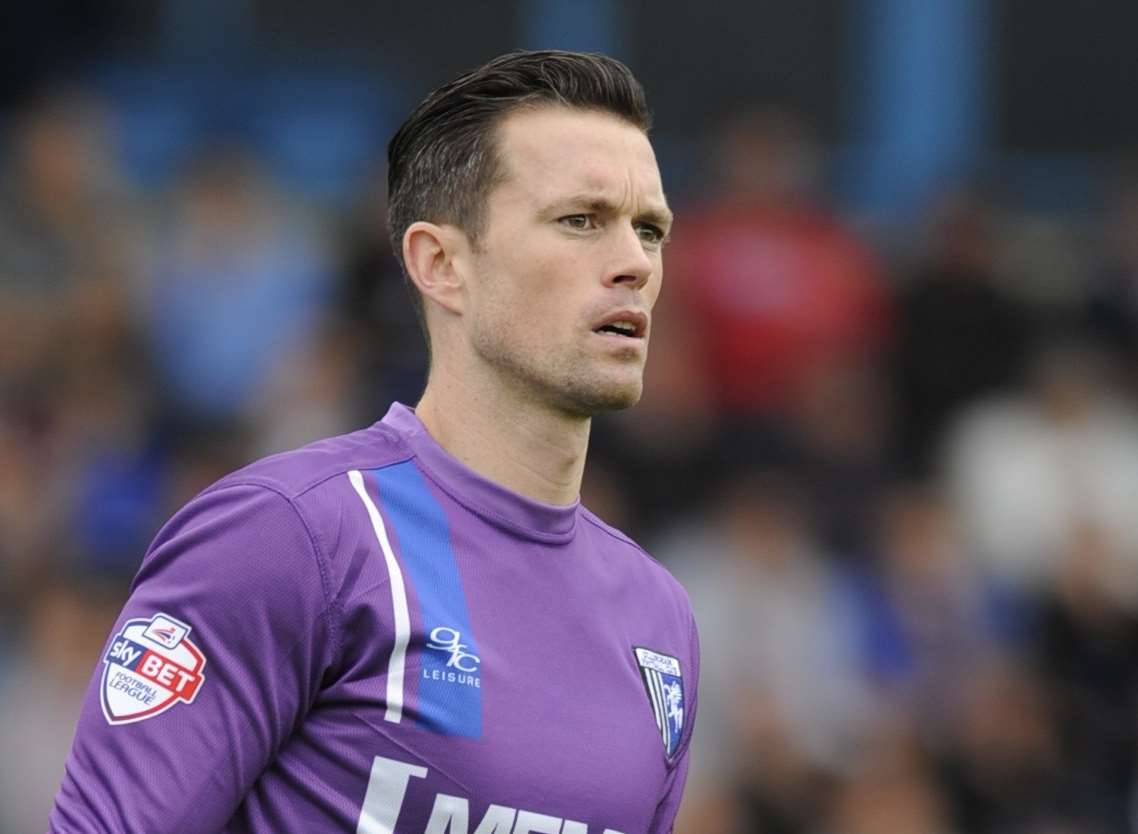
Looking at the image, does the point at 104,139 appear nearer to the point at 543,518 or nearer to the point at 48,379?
the point at 48,379

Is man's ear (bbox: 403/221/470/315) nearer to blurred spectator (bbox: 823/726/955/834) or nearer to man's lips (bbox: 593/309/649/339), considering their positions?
man's lips (bbox: 593/309/649/339)

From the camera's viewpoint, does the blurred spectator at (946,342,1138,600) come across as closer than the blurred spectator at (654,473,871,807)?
No

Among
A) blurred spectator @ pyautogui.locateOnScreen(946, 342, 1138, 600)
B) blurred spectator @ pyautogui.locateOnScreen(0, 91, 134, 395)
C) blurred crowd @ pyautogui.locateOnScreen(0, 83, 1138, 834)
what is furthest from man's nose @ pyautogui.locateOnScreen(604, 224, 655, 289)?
blurred spectator @ pyautogui.locateOnScreen(0, 91, 134, 395)

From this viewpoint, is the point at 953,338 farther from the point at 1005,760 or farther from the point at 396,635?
the point at 396,635

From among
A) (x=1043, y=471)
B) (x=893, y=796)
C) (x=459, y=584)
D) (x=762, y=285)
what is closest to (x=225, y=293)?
(x=762, y=285)

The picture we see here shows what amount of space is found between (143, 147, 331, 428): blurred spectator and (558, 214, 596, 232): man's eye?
5354 mm

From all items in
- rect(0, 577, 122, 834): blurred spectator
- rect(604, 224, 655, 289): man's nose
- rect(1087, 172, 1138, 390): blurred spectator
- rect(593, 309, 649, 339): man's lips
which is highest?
rect(604, 224, 655, 289): man's nose

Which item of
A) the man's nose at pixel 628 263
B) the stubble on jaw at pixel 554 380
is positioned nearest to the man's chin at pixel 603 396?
the stubble on jaw at pixel 554 380

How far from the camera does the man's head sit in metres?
3.43

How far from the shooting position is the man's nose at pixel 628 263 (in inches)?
136

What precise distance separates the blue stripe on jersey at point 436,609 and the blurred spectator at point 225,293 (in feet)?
18.0

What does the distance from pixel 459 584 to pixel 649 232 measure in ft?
2.42

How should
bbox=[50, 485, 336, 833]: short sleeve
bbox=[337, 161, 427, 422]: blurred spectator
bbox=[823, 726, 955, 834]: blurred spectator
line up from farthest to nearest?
bbox=[337, 161, 427, 422]: blurred spectator → bbox=[823, 726, 955, 834]: blurred spectator → bbox=[50, 485, 336, 833]: short sleeve

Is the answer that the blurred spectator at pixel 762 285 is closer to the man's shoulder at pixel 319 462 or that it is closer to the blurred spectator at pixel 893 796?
the blurred spectator at pixel 893 796
